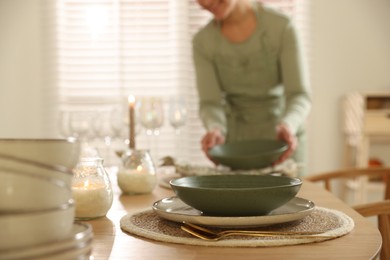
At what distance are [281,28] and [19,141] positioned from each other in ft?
7.21

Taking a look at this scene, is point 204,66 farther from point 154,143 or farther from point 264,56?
point 154,143

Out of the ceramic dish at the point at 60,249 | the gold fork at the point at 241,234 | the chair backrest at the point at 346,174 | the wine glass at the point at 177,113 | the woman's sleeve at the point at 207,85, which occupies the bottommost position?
the chair backrest at the point at 346,174

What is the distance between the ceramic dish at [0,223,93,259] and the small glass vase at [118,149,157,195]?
2.93 ft

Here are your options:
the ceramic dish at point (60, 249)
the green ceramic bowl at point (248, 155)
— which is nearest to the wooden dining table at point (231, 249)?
the ceramic dish at point (60, 249)

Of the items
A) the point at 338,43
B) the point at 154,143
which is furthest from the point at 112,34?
the point at 338,43

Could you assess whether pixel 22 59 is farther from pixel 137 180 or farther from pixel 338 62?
pixel 137 180

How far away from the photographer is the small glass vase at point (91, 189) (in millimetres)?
1113

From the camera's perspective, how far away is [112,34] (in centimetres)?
432

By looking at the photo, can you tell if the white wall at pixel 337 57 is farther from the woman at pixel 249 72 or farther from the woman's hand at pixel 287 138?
the woman's hand at pixel 287 138

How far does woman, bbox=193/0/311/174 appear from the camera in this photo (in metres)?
2.61

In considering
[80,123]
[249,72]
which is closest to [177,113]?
[249,72]

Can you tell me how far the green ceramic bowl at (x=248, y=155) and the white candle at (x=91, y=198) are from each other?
2.22ft

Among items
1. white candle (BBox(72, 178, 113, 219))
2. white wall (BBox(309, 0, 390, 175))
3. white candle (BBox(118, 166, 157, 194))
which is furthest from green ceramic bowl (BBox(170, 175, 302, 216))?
white wall (BBox(309, 0, 390, 175))

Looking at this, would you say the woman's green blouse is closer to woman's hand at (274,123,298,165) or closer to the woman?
the woman
